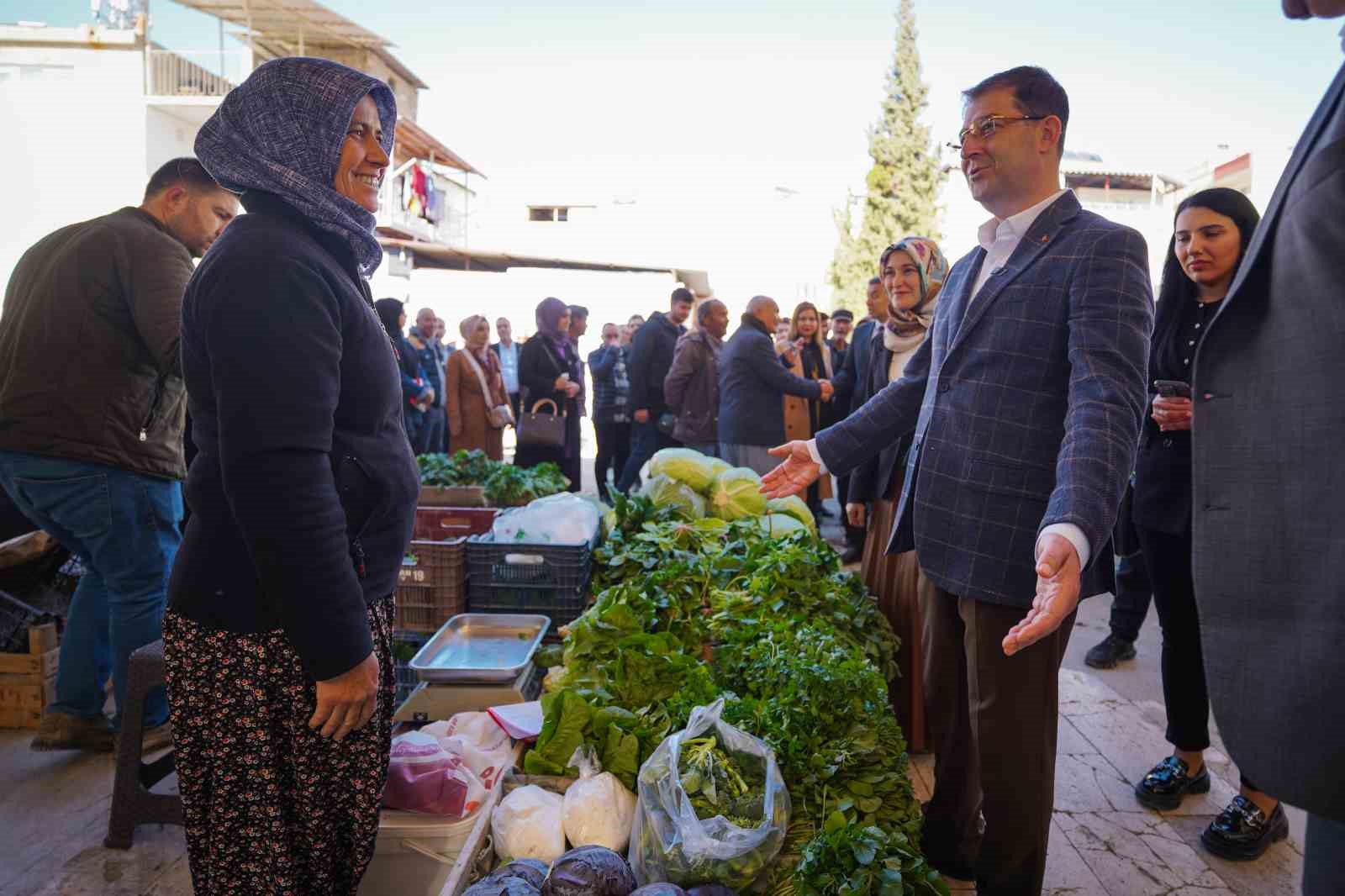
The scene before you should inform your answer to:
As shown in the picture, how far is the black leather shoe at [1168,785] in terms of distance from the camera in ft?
10.7

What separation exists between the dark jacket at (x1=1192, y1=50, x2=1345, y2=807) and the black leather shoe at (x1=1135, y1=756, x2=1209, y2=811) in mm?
2763

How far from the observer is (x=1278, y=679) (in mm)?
920

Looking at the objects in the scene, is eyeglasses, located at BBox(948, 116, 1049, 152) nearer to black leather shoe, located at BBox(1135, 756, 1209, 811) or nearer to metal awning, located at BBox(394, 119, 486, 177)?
black leather shoe, located at BBox(1135, 756, 1209, 811)

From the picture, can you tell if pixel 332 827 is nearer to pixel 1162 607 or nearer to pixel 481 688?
pixel 481 688

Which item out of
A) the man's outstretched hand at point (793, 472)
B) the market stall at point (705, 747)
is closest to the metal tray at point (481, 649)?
the market stall at point (705, 747)

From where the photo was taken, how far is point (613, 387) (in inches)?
350

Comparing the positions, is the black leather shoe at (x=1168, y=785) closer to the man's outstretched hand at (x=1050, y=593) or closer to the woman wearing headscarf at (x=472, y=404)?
the man's outstretched hand at (x=1050, y=593)

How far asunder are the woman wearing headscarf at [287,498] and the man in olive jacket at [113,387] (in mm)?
1583

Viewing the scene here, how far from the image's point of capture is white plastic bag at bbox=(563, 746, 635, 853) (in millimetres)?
2256

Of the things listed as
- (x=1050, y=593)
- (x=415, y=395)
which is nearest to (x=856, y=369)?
(x=415, y=395)

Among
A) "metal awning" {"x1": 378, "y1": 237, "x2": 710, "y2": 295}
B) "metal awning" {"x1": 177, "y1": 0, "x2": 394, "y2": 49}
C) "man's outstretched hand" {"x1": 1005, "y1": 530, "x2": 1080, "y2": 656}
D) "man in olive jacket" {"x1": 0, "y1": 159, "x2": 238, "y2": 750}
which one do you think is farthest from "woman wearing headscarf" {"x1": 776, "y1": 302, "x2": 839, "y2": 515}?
"metal awning" {"x1": 378, "y1": 237, "x2": 710, "y2": 295}

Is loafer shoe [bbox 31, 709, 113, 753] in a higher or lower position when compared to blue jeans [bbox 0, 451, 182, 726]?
lower

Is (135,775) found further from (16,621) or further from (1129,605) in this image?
(1129,605)

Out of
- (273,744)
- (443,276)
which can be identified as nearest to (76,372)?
(273,744)
